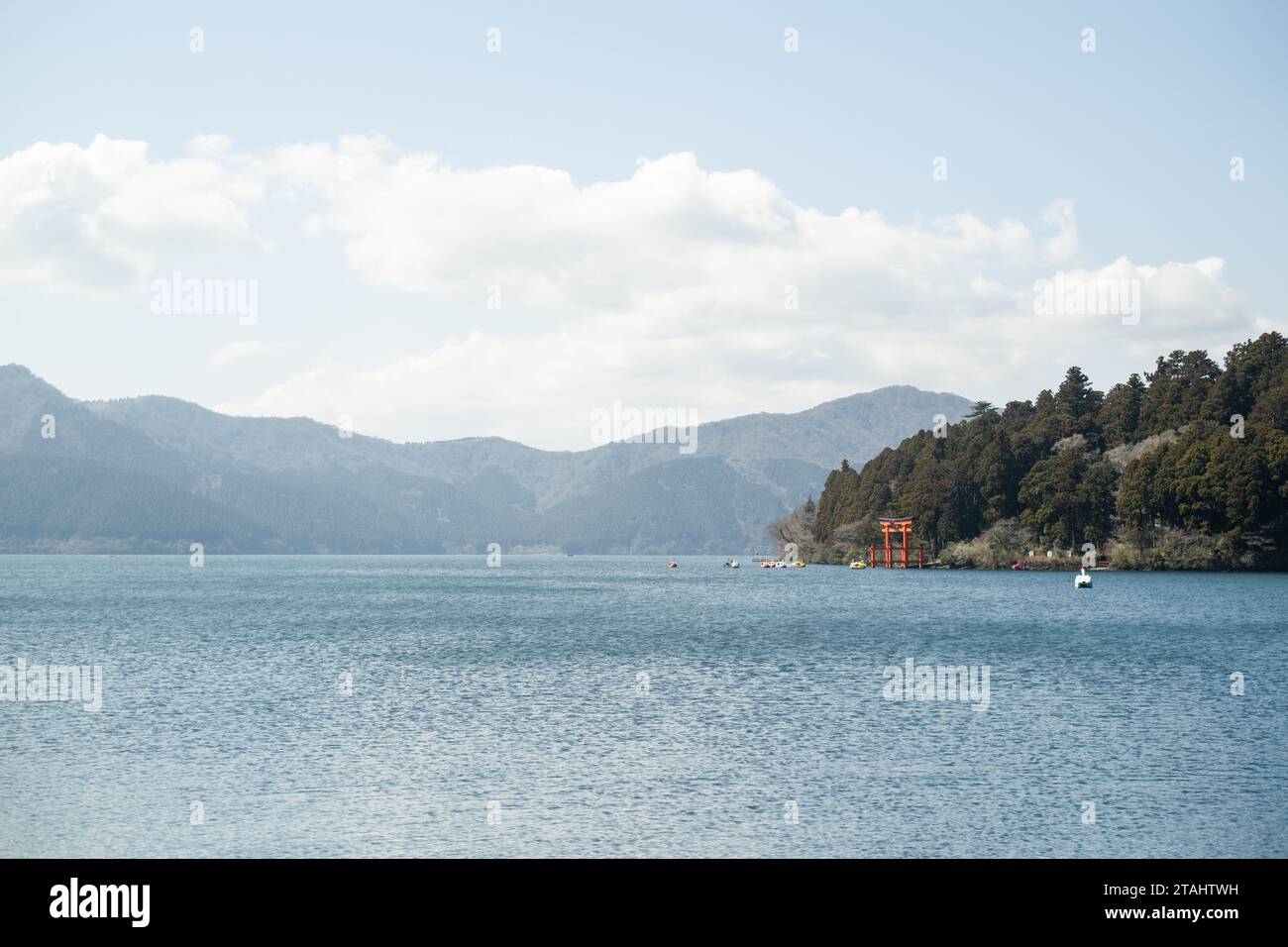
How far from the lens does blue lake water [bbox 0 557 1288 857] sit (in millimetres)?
28016

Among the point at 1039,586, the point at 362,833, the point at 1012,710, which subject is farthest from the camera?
the point at 1039,586

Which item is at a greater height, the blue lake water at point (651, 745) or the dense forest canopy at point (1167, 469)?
the dense forest canopy at point (1167, 469)

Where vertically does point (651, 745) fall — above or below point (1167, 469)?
below

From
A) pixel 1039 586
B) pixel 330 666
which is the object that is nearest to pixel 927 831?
pixel 330 666

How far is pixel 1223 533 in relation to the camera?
527 ft

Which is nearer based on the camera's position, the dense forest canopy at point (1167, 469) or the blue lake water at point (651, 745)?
the blue lake water at point (651, 745)

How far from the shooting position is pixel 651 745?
38.9 m

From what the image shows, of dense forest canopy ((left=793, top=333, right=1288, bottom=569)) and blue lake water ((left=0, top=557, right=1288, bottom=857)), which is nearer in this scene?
blue lake water ((left=0, top=557, right=1288, bottom=857))

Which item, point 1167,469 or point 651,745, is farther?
point 1167,469

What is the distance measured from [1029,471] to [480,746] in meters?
168

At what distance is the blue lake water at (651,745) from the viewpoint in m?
28.0

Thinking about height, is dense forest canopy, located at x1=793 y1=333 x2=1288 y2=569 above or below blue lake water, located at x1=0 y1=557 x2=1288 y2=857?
above
